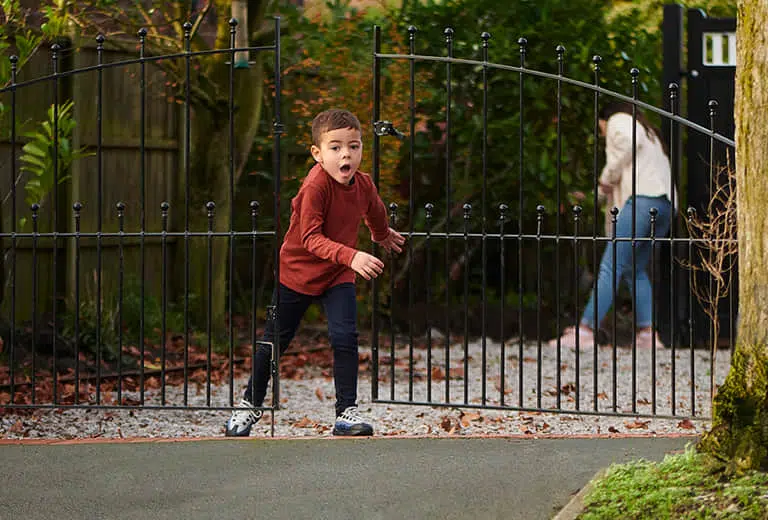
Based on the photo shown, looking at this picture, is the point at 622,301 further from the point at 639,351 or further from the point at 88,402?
the point at 88,402

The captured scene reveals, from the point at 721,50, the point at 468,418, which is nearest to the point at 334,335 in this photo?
the point at 468,418

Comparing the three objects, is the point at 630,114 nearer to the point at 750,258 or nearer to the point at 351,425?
the point at 351,425

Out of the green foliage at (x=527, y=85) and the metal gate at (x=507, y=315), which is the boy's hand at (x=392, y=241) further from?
the green foliage at (x=527, y=85)

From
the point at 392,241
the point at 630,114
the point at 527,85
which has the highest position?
the point at 527,85

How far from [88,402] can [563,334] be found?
371cm

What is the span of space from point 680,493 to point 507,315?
20.4ft

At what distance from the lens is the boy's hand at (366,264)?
5469 mm

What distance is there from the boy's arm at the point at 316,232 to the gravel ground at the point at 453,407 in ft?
3.00

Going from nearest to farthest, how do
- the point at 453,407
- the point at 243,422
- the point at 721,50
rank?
the point at 243,422 < the point at 453,407 < the point at 721,50

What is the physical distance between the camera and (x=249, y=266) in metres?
11.2

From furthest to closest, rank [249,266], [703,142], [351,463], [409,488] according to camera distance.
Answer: [249,266], [703,142], [351,463], [409,488]

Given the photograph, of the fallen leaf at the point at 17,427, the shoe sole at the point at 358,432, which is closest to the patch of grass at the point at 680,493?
the shoe sole at the point at 358,432

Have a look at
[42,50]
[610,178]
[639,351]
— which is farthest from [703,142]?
[42,50]

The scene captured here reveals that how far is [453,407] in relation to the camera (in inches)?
247
